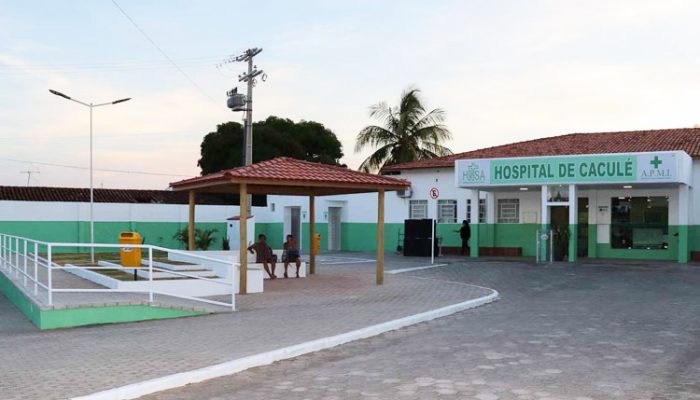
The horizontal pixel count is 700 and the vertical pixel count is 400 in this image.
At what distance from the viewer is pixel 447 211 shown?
107 feet

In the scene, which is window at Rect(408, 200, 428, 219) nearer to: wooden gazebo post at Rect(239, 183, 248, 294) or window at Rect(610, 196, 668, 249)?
window at Rect(610, 196, 668, 249)

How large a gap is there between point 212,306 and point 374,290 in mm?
4445

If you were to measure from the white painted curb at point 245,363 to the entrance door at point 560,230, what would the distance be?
50.9 feet

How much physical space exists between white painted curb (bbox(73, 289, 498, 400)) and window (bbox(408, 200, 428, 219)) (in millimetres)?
20975

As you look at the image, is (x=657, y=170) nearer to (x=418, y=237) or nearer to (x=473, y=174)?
(x=473, y=174)

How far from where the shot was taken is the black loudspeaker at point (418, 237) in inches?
1165

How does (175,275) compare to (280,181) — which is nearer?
(175,275)

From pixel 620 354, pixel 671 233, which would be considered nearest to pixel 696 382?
pixel 620 354

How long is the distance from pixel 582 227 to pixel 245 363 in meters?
23.4

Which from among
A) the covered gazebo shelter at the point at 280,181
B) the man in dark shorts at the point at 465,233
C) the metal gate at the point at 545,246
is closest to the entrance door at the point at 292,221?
the man in dark shorts at the point at 465,233

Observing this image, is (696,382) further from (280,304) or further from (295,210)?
(295,210)

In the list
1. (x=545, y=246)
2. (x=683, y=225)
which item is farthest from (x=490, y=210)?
(x=683, y=225)

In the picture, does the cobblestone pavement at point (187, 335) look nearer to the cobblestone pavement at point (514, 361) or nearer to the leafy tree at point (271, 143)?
the cobblestone pavement at point (514, 361)

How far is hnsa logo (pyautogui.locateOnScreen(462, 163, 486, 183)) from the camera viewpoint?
2789 centimetres
